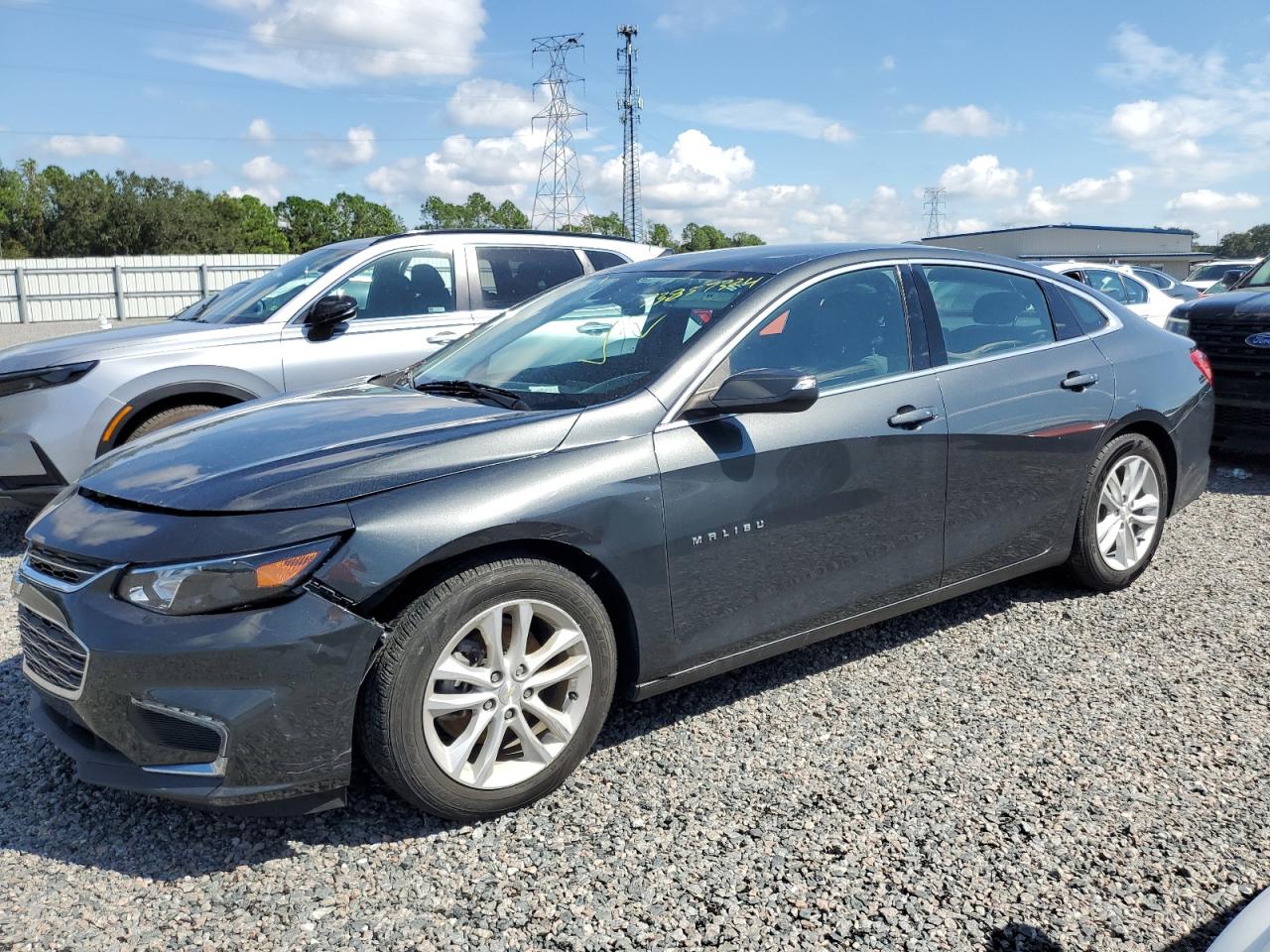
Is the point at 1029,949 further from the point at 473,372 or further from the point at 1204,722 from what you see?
the point at 473,372

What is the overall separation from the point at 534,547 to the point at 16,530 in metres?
4.81

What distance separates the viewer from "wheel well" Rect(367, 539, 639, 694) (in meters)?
2.70

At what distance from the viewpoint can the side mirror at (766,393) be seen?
10.3 ft

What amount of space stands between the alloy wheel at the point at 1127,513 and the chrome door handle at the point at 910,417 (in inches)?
49.5

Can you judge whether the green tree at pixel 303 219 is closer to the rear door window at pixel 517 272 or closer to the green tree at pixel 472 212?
the green tree at pixel 472 212

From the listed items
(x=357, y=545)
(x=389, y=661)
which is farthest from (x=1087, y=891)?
(x=357, y=545)

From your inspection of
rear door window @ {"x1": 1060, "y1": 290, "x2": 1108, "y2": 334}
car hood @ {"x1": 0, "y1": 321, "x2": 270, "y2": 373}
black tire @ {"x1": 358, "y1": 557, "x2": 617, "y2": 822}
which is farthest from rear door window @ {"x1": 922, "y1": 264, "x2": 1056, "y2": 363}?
car hood @ {"x1": 0, "y1": 321, "x2": 270, "y2": 373}

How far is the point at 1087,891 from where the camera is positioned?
2529 mm

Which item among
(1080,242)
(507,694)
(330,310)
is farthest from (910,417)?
(1080,242)

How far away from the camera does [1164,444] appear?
481cm

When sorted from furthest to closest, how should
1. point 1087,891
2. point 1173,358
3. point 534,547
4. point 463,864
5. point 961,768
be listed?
point 1173,358, point 961,768, point 534,547, point 463,864, point 1087,891

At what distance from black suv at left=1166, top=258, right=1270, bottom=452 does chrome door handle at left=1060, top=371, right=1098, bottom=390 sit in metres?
3.46

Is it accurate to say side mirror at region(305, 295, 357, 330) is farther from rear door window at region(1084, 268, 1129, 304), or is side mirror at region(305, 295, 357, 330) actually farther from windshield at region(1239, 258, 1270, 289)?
rear door window at region(1084, 268, 1129, 304)

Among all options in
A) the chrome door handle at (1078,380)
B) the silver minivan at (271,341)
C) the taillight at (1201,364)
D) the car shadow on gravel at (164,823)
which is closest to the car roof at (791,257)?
the chrome door handle at (1078,380)
